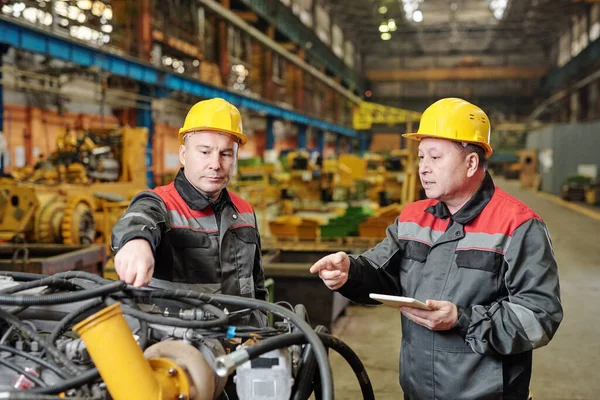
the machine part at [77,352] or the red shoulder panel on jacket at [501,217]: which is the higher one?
the red shoulder panel on jacket at [501,217]

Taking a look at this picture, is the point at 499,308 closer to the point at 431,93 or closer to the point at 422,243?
the point at 422,243

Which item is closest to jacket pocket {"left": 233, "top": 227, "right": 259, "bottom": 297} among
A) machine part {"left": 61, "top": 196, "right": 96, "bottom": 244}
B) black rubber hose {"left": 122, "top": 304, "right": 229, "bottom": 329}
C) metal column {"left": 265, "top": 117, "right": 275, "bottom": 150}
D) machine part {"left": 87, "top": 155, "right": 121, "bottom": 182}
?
black rubber hose {"left": 122, "top": 304, "right": 229, "bottom": 329}

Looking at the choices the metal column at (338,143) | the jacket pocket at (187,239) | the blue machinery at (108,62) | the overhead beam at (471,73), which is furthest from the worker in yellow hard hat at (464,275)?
the overhead beam at (471,73)

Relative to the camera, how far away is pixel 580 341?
5457mm

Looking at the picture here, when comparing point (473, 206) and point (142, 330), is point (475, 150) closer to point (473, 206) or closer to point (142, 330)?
point (473, 206)

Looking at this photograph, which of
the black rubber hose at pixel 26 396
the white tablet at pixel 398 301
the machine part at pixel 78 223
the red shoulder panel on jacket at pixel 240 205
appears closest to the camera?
the black rubber hose at pixel 26 396

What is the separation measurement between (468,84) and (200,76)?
2810 cm

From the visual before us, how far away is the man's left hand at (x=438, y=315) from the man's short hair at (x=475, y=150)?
0.59 metres

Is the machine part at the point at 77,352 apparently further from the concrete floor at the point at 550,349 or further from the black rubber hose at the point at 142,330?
the concrete floor at the point at 550,349

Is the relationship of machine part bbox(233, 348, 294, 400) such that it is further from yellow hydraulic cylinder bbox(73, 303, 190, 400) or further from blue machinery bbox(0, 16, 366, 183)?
blue machinery bbox(0, 16, 366, 183)

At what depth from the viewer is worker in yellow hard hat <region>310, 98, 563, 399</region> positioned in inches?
73.8

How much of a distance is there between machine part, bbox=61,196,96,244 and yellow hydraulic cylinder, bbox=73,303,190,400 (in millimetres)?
6399

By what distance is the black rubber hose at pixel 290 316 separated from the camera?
4.66 ft

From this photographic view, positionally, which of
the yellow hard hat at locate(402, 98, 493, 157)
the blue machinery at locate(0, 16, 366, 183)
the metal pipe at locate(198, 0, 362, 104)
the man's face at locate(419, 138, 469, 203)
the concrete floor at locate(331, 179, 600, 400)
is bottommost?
the concrete floor at locate(331, 179, 600, 400)
